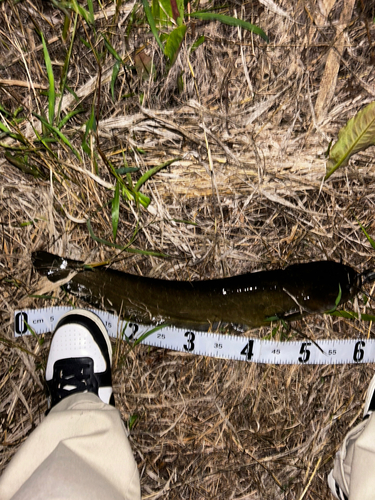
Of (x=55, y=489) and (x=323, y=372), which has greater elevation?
(x=323, y=372)

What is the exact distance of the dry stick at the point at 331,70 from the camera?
2207mm

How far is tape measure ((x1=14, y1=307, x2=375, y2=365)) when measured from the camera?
2338mm

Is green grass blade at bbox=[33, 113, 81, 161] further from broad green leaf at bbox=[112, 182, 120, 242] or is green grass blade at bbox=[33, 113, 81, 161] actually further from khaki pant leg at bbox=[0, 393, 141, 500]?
khaki pant leg at bbox=[0, 393, 141, 500]

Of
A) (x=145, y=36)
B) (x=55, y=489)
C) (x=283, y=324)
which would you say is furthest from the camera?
(x=283, y=324)

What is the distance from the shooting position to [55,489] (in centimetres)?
162

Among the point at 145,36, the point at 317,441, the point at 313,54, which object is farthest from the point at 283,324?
the point at 145,36

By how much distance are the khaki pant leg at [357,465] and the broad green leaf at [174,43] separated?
8.00 feet

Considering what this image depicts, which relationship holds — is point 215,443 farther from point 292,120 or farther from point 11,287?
point 292,120

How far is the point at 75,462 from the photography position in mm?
1751

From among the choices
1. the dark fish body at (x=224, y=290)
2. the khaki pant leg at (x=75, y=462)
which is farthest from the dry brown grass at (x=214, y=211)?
the khaki pant leg at (x=75, y=462)

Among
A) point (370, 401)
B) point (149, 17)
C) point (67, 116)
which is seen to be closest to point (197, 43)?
point (149, 17)

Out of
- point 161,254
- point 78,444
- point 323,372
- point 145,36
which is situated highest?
point 145,36

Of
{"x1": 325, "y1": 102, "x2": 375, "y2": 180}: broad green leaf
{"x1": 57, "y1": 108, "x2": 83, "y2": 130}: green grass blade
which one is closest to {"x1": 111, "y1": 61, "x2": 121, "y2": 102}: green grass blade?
{"x1": 57, "y1": 108, "x2": 83, "y2": 130}: green grass blade

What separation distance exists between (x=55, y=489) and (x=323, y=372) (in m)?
1.73
